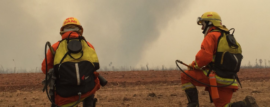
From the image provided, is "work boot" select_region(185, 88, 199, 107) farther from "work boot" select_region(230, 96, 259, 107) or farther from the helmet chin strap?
the helmet chin strap

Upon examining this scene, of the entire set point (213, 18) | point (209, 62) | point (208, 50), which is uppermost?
point (213, 18)

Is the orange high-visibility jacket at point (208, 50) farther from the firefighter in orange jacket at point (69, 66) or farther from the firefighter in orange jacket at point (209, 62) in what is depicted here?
the firefighter in orange jacket at point (69, 66)

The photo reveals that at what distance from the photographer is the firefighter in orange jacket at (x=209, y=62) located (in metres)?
4.88

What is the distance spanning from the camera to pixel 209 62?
4938mm

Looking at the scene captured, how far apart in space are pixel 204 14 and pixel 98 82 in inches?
102

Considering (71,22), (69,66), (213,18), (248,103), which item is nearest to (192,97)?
(248,103)

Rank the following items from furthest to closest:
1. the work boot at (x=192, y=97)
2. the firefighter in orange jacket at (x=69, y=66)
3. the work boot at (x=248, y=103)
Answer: the work boot at (x=192, y=97)
the work boot at (x=248, y=103)
the firefighter in orange jacket at (x=69, y=66)

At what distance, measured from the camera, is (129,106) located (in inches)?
315

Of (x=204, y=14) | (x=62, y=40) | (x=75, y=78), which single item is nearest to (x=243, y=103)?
(x=204, y=14)

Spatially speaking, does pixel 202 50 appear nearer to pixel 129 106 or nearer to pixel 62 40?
pixel 62 40

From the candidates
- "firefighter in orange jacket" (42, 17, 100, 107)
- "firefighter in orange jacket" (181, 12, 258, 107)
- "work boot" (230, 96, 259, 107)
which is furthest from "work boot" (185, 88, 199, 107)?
"firefighter in orange jacket" (42, 17, 100, 107)

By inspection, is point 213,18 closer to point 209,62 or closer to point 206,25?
point 206,25

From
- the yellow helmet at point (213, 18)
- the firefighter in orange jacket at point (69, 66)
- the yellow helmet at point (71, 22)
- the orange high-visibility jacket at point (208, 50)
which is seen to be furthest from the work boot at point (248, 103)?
the yellow helmet at point (71, 22)

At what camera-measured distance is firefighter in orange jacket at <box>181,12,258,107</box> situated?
4.88 metres
